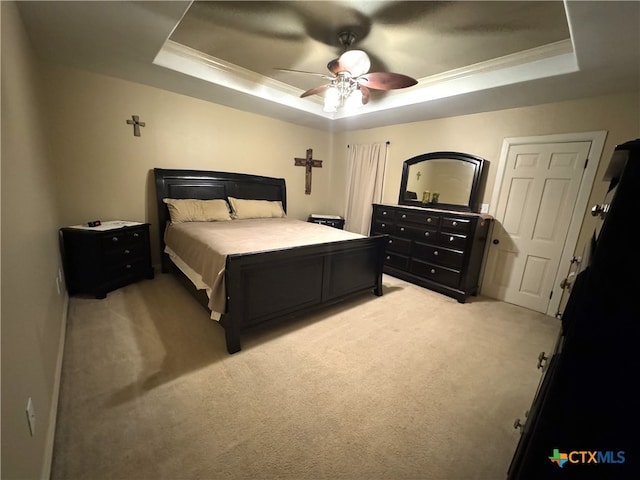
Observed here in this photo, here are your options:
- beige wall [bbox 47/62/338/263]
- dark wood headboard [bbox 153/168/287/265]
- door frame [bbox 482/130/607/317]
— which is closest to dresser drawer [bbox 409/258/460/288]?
door frame [bbox 482/130/607/317]

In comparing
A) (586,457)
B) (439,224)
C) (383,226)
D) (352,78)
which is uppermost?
(352,78)

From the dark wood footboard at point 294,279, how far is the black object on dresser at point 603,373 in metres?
1.75

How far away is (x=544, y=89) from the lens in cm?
259

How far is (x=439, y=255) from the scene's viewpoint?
3.33 m

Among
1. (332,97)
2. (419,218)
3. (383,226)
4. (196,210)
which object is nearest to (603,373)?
(332,97)

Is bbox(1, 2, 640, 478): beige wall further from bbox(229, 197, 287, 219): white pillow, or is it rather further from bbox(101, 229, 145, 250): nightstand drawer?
bbox(229, 197, 287, 219): white pillow

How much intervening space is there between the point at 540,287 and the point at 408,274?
146cm

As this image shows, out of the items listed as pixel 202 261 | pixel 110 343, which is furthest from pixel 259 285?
pixel 110 343

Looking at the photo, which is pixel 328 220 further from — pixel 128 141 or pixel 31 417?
pixel 31 417

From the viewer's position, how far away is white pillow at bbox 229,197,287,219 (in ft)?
12.7

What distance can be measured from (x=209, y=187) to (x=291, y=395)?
3.11 m

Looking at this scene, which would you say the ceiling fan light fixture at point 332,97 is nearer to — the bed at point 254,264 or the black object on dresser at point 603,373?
the bed at point 254,264

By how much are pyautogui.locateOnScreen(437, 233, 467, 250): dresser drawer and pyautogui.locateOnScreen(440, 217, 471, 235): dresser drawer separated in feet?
0.17

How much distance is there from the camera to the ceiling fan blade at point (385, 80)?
221 cm
